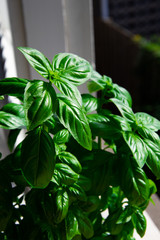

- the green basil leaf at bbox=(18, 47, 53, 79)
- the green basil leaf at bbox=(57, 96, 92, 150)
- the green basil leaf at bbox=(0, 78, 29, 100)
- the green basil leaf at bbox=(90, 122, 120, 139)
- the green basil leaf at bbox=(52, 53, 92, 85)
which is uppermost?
the green basil leaf at bbox=(18, 47, 53, 79)

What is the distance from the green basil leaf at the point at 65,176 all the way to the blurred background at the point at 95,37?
62 cm

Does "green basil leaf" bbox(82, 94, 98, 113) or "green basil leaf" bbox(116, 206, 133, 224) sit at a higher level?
"green basil leaf" bbox(82, 94, 98, 113)

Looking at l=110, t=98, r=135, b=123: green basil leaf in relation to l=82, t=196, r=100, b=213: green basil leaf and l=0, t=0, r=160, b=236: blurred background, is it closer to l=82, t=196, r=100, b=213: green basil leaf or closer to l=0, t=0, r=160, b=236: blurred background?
l=82, t=196, r=100, b=213: green basil leaf

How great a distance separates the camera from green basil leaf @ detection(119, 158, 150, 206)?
62cm

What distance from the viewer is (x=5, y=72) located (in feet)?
4.27

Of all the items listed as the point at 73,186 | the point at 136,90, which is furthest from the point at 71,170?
the point at 136,90

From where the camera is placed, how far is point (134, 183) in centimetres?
62

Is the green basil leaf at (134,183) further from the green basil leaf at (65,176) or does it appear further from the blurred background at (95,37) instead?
the blurred background at (95,37)

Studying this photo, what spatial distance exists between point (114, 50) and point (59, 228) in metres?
3.36

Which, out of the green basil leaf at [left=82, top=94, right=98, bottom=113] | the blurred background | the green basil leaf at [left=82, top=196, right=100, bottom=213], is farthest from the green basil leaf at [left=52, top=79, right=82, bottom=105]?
the blurred background

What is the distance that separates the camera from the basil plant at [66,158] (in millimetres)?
545

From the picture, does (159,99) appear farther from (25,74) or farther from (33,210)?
(33,210)

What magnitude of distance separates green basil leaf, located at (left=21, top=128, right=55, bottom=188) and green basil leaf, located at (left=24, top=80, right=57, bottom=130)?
0.06 metres

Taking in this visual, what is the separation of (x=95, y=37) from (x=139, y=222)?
3.74 meters
